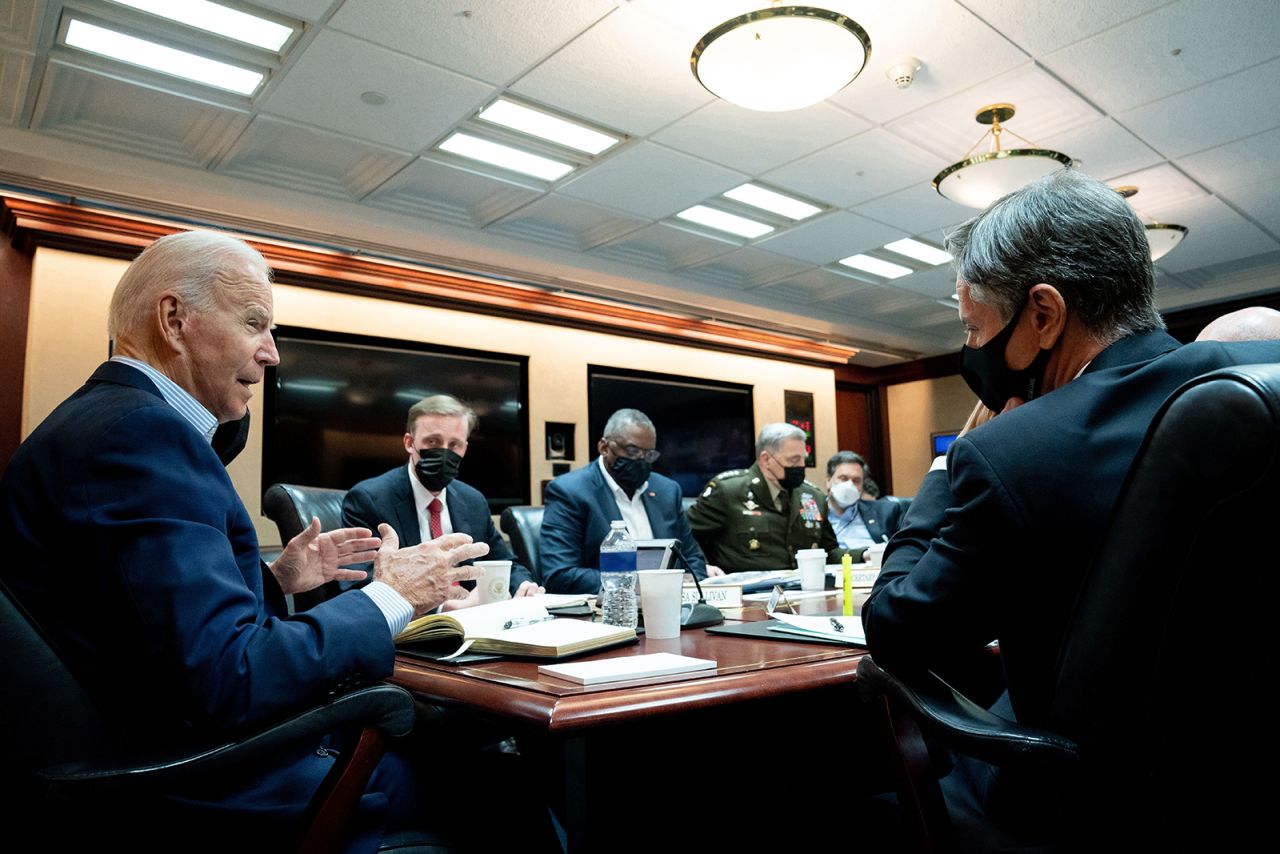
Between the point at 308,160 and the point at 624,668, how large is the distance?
412 cm

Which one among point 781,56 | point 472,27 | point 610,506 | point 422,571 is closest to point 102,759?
point 422,571

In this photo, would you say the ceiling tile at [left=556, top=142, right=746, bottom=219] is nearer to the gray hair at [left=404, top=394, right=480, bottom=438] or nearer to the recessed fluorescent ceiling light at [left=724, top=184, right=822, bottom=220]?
the recessed fluorescent ceiling light at [left=724, top=184, right=822, bottom=220]

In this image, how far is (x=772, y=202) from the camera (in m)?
5.12

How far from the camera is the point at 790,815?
62.5 inches

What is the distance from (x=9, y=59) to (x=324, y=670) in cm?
374

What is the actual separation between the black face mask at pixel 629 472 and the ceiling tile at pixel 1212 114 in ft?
10.2

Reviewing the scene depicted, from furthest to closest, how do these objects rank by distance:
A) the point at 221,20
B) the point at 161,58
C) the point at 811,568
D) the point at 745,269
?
the point at 745,269 < the point at 161,58 < the point at 221,20 < the point at 811,568

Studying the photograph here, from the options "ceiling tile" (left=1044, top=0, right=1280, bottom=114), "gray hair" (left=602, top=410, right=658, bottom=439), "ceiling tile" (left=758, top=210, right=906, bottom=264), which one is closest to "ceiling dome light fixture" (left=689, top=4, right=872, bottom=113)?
"ceiling tile" (left=1044, top=0, right=1280, bottom=114)

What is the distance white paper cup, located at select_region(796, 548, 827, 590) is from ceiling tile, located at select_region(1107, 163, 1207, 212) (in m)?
3.84

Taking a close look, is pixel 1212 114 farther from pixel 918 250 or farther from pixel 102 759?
pixel 102 759

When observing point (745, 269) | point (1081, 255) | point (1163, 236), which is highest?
point (745, 269)

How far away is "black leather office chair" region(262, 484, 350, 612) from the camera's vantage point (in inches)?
91.3

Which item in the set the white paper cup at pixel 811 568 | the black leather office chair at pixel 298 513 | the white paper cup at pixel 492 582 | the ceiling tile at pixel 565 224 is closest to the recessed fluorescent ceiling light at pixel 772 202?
the ceiling tile at pixel 565 224

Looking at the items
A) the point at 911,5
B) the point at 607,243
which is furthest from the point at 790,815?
the point at 607,243
